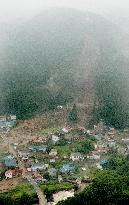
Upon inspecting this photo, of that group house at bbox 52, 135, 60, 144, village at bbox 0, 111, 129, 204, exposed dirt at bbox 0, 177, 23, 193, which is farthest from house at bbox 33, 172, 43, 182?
house at bbox 52, 135, 60, 144

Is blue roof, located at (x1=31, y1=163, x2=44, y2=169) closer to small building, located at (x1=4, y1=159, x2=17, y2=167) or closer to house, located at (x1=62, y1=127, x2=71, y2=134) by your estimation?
small building, located at (x1=4, y1=159, x2=17, y2=167)

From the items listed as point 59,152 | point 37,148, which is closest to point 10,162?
point 37,148

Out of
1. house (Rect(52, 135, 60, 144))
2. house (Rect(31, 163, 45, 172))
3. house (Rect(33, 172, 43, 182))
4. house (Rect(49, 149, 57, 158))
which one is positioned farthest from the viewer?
house (Rect(52, 135, 60, 144))

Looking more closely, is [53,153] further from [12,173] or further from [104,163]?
[12,173]

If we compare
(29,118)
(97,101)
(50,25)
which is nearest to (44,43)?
(50,25)

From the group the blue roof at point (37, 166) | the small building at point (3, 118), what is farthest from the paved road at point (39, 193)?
the small building at point (3, 118)

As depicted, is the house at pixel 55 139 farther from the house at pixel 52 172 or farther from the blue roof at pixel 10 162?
the house at pixel 52 172

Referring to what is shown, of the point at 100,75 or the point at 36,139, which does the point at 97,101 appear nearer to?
the point at 100,75
